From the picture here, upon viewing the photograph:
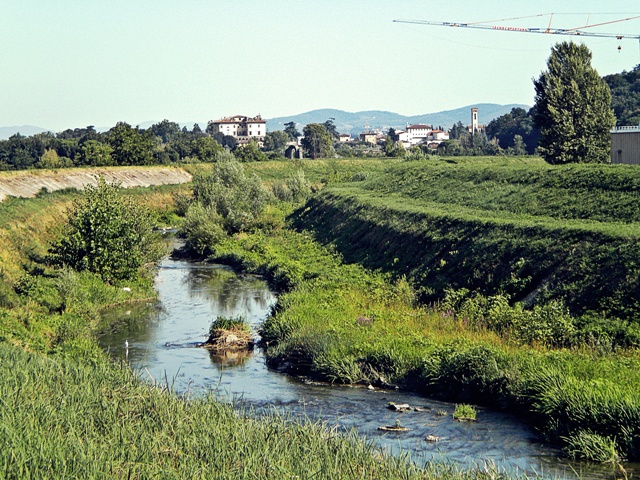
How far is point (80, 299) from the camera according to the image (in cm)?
2936

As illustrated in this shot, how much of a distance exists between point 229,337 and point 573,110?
42147mm

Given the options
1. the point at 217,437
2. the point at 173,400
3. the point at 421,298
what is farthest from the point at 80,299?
the point at 217,437

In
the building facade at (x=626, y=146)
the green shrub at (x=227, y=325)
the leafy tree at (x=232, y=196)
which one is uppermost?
the building facade at (x=626, y=146)

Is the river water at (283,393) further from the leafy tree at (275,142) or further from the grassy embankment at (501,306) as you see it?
the leafy tree at (275,142)

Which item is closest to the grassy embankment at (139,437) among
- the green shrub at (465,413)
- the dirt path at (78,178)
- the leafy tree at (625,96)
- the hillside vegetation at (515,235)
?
the green shrub at (465,413)

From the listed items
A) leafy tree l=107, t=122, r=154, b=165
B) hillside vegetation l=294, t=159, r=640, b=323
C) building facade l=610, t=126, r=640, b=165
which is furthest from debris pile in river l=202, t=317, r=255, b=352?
leafy tree l=107, t=122, r=154, b=165

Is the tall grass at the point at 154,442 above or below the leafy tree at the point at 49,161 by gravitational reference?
below

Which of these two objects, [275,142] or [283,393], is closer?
[283,393]

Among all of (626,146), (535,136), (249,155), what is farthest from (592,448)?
(535,136)

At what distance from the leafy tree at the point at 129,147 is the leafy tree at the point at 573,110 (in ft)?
154

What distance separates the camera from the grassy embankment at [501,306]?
16.9 meters

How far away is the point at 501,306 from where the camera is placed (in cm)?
2345

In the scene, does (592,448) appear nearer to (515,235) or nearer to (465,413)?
(465,413)

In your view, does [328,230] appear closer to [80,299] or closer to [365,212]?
[365,212]
